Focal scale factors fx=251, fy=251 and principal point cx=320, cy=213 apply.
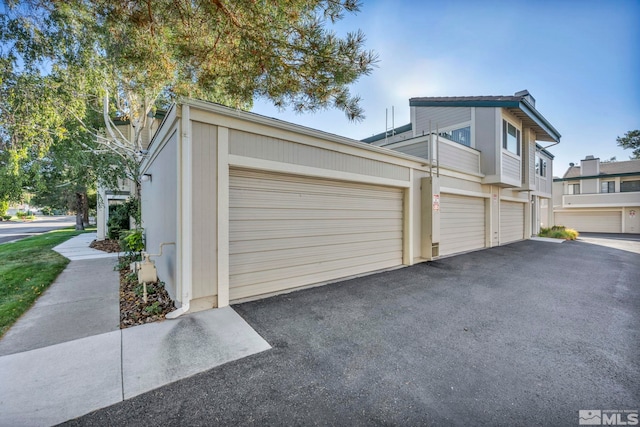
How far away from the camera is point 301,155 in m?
4.58

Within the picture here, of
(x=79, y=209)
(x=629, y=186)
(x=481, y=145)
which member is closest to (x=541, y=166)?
(x=481, y=145)

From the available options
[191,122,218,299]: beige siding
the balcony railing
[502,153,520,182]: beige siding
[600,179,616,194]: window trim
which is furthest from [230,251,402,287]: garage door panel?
[600,179,616,194]: window trim

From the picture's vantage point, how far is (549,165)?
1570cm

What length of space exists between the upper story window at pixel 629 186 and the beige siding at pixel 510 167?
17.8 meters

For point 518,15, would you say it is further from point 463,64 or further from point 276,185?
point 276,185

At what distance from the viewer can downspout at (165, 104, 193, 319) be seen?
3.35m

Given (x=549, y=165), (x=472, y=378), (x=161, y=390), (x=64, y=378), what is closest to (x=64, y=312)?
(x=64, y=378)

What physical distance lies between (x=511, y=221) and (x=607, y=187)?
16366 mm

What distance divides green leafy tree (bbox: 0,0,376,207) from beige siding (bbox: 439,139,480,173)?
547 cm

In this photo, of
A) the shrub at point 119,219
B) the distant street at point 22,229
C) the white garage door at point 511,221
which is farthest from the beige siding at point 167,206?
the distant street at point 22,229

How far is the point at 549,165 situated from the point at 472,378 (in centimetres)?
1931

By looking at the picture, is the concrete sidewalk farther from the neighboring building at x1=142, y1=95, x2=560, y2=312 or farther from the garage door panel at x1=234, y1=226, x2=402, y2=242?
the garage door panel at x1=234, y1=226, x2=402, y2=242

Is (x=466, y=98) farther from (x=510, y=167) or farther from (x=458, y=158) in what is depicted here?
(x=510, y=167)

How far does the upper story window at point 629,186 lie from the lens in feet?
62.2
